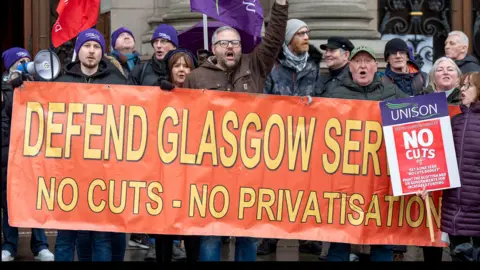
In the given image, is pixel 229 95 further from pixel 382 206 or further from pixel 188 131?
pixel 382 206

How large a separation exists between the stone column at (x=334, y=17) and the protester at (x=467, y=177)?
5.19 meters

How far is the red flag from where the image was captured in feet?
41.0

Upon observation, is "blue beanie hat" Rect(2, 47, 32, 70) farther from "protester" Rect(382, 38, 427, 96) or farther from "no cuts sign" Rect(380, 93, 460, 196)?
"no cuts sign" Rect(380, 93, 460, 196)

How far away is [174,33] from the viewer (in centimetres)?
1238

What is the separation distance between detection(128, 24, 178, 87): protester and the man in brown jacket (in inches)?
43.1

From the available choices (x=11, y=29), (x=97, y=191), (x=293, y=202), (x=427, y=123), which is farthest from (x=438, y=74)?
(x=11, y=29)

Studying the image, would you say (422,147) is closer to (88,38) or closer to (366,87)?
(366,87)

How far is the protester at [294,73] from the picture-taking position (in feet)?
38.2

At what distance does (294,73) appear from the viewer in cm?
1181

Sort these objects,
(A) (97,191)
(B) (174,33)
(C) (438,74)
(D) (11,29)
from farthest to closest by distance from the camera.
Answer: (D) (11,29)
(B) (174,33)
(C) (438,74)
(A) (97,191)

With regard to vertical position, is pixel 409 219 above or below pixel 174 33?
below

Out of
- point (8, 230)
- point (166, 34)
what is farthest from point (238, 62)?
point (8, 230)

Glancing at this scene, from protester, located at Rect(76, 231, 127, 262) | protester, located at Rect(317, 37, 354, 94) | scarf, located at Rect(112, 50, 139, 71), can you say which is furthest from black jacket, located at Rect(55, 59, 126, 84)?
scarf, located at Rect(112, 50, 139, 71)

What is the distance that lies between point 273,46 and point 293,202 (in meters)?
1.21
